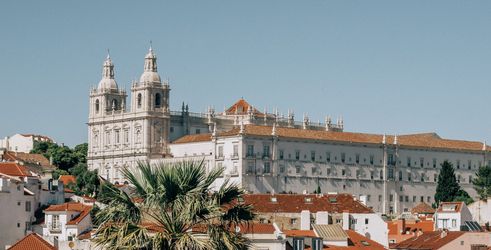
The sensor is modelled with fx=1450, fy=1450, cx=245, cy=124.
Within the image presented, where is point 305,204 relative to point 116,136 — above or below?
below

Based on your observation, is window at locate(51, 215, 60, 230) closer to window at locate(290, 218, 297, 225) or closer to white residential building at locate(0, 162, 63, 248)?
white residential building at locate(0, 162, 63, 248)

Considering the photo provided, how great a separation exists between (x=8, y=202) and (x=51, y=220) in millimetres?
4257

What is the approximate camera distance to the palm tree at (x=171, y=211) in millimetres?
34688

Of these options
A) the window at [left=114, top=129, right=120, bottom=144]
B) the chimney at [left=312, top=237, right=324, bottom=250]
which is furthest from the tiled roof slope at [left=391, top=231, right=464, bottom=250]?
the window at [left=114, top=129, right=120, bottom=144]

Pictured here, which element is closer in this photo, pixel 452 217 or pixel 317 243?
pixel 317 243

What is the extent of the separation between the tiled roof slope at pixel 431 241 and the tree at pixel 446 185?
79.8 metres

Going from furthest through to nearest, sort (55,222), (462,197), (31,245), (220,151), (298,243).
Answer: (220,151), (462,197), (55,222), (298,243), (31,245)

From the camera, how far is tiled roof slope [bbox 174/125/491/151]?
164250 mm

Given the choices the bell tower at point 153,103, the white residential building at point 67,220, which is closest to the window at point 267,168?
the bell tower at point 153,103

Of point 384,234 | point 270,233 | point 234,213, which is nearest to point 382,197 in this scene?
point 384,234

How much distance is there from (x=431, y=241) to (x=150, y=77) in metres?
108

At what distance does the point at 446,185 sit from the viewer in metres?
162

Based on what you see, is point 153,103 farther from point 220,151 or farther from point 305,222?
point 305,222

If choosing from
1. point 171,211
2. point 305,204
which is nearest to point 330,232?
point 305,204
